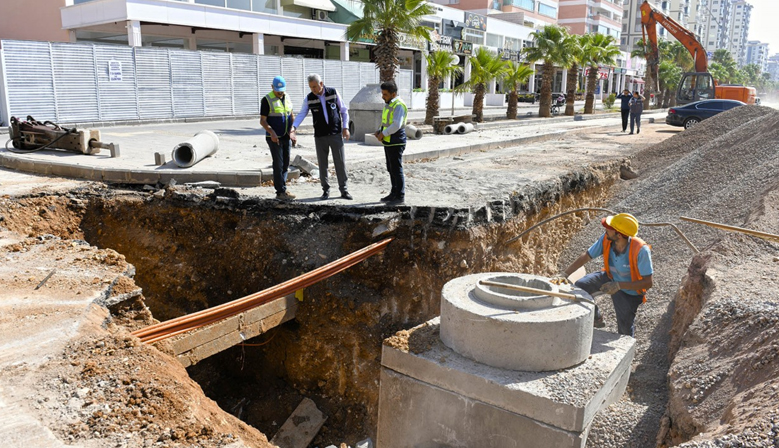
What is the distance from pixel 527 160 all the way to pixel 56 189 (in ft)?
30.8

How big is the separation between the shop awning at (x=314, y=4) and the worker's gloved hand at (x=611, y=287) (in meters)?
25.5

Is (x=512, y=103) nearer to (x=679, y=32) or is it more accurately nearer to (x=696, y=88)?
(x=696, y=88)

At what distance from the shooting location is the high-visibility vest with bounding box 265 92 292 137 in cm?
728

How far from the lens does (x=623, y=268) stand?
580 centimetres

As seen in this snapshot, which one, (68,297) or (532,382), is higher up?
(68,297)

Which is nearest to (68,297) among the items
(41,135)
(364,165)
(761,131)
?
(364,165)

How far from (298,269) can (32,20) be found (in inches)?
981

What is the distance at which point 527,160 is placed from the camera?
1289 cm

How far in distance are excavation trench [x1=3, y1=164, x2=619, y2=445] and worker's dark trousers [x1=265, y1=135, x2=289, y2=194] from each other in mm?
345

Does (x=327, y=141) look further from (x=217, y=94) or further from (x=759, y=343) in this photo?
(x=217, y=94)

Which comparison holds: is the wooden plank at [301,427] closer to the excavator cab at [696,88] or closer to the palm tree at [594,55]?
the excavator cab at [696,88]

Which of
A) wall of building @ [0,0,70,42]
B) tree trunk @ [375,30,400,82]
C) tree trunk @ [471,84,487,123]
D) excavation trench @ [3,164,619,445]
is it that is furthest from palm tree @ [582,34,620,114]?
excavation trench @ [3,164,619,445]

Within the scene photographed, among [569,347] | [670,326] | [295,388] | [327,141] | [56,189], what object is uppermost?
[327,141]

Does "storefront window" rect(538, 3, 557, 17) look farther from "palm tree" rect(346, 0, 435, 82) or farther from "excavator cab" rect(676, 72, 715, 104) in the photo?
"palm tree" rect(346, 0, 435, 82)
